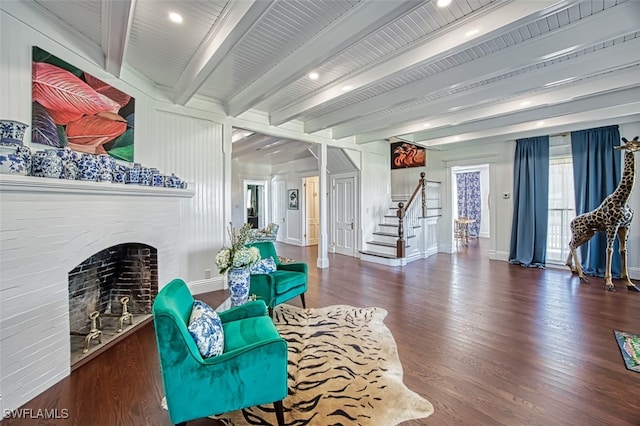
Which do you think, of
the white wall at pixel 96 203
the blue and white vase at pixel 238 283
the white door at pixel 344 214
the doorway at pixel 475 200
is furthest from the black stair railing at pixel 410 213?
the doorway at pixel 475 200

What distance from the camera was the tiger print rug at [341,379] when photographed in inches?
72.1

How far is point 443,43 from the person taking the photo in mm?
2645

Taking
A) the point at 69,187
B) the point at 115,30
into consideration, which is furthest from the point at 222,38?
the point at 69,187

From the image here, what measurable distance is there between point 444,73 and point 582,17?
4.20 ft

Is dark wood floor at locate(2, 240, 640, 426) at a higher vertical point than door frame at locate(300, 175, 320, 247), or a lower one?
lower

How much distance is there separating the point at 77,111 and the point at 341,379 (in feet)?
11.5

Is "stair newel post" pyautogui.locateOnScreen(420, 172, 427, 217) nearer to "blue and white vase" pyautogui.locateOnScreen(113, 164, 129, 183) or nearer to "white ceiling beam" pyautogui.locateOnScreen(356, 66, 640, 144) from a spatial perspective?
"white ceiling beam" pyautogui.locateOnScreen(356, 66, 640, 144)

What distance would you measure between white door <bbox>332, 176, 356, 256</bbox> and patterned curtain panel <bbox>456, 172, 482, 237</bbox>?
607 cm

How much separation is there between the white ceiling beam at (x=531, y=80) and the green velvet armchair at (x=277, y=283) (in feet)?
10.7

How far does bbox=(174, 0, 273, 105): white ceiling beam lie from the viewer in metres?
2.13

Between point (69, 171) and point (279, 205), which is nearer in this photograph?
point (69, 171)

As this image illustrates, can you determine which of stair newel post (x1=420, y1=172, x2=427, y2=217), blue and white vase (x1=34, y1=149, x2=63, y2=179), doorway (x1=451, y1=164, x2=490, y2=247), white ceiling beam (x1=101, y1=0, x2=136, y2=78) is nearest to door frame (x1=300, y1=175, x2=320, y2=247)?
stair newel post (x1=420, y1=172, x2=427, y2=217)

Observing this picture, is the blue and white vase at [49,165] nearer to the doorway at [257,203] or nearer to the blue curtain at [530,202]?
the doorway at [257,203]

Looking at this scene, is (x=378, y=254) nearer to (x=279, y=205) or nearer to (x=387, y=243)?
(x=387, y=243)
